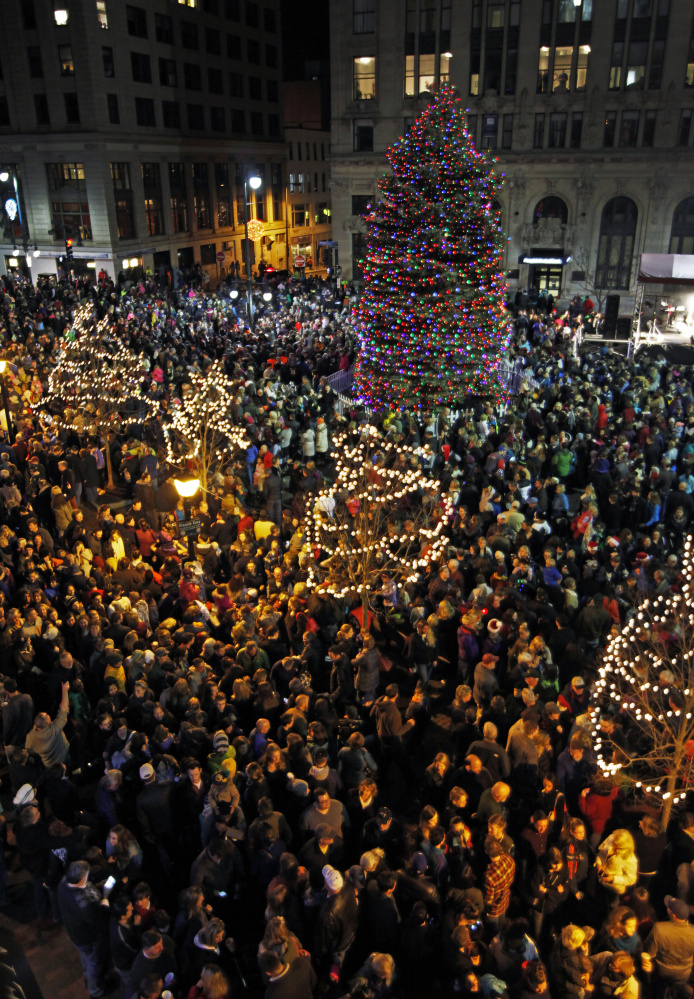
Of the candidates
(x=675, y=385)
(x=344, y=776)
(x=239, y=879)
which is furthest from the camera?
(x=675, y=385)

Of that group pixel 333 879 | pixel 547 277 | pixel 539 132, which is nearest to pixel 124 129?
pixel 539 132

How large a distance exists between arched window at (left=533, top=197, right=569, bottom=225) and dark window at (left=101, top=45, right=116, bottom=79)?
26578mm

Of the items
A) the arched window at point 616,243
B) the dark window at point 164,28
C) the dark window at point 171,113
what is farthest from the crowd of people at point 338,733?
the dark window at point 164,28

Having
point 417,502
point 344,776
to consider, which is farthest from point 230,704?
point 417,502

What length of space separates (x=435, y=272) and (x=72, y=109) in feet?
117

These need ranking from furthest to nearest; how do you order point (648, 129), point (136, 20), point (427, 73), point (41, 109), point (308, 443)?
point (136, 20)
point (41, 109)
point (427, 73)
point (648, 129)
point (308, 443)

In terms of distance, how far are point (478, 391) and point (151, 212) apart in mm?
37303

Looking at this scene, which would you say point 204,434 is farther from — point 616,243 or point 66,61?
point 66,61

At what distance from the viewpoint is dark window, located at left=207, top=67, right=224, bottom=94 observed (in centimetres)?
5769

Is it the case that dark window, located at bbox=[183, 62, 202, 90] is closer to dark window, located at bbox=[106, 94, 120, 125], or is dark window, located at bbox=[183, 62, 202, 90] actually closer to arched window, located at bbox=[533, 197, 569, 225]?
dark window, located at bbox=[106, 94, 120, 125]

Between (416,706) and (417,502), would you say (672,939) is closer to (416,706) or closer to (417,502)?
(416,706)

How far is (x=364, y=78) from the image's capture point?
44281 millimetres

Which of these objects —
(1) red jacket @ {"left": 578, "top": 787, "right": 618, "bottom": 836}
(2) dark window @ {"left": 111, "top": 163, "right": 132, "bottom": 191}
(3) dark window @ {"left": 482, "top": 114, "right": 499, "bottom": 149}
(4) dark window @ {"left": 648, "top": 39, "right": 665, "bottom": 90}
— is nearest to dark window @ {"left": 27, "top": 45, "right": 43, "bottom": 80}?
(2) dark window @ {"left": 111, "top": 163, "right": 132, "bottom": 191}

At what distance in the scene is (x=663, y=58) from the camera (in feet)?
130
